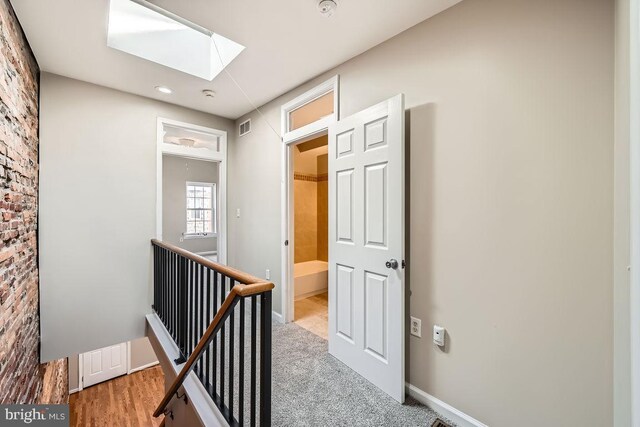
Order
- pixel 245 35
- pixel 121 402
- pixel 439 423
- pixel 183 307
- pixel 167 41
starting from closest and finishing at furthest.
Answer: pixel 439 423, pixel 245 35, pixel 183 307, pixel 167 41, pixel 121 402

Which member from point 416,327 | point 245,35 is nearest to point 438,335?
point 416,327

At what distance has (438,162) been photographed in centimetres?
172

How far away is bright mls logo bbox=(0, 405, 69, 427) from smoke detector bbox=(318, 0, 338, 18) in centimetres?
298

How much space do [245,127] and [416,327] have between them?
3122mm

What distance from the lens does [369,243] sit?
6.50 feet

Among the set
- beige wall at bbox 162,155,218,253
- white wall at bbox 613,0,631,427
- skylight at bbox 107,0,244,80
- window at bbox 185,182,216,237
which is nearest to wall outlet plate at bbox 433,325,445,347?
white wall at bbox 613,0,631,427

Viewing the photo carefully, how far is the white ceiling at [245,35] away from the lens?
1.70 meters

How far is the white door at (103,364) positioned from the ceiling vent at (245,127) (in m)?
4.39

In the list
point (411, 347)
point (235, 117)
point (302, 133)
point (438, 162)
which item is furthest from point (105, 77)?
point (411, 347)

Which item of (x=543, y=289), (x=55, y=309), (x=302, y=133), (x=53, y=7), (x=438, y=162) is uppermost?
(x=53, y=7)

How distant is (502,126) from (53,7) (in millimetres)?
2821

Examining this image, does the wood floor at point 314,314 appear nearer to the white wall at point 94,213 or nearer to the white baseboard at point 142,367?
the white wall at point 94,213

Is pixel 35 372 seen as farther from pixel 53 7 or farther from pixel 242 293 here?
pixel 53 7

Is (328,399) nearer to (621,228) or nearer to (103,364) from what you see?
(621,228)
